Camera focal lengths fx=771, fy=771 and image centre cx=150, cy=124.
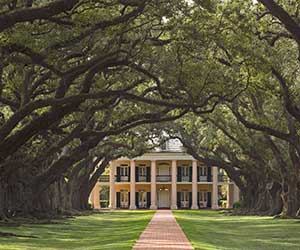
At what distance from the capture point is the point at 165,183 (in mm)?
95812

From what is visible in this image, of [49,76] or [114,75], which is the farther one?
[114,75]

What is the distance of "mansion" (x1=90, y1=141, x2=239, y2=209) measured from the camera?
3713 inches

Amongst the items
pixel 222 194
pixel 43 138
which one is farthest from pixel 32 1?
pixel 222 194

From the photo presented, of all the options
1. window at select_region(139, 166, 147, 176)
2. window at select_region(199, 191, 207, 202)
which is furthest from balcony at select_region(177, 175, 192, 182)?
window at select_region(139, 166, 147, 176)

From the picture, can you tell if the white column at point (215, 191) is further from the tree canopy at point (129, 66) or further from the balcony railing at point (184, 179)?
the tree canopy at point (129, 66)

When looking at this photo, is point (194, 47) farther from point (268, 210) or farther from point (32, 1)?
point (268, 210)

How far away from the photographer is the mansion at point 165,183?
9431cm

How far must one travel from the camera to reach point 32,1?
20.2 metres

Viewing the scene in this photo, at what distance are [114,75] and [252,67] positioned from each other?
6.40 metres

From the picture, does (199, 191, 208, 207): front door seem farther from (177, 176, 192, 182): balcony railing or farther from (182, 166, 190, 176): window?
(182, 166, 190, 176): window

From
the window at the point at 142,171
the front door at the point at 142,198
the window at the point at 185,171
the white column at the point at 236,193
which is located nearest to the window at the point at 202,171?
the window at the point at 185,171

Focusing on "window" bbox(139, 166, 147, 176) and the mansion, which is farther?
"window" bbox(139, 166, 147, 176)

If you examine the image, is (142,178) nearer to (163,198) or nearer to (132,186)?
(132,186)

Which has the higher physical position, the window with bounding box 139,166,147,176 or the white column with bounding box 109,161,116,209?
the window with bounding box 139,166,147,176
